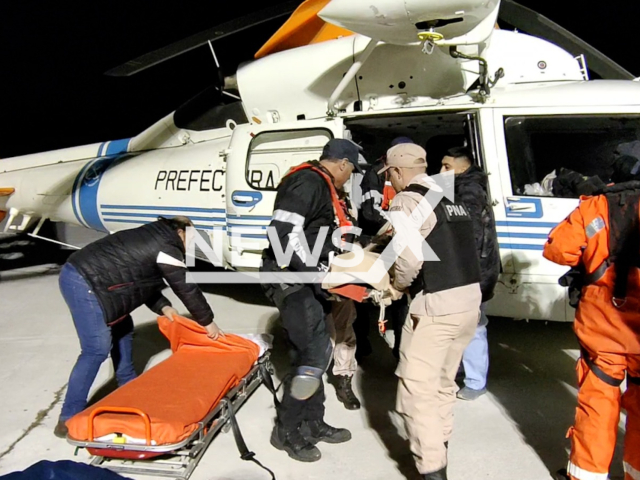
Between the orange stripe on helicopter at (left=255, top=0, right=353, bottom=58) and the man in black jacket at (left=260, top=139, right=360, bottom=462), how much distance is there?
257 centimetres

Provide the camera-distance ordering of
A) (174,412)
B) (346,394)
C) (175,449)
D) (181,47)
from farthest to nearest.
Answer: (181,47) → (346,394) → (174,412) → (175,449)

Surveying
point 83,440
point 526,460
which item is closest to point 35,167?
point 83,440

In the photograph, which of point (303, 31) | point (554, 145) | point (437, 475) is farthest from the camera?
point (303, 31)

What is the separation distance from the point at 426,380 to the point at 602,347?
753 mm

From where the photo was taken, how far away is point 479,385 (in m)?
3.44

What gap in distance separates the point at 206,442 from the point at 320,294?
1.02 metres

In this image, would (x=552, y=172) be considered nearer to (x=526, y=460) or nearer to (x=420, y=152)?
(x=420, y=152)

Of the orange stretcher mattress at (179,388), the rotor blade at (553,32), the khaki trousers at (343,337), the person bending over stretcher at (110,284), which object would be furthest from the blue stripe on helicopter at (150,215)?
the rotor blade at (553,32)

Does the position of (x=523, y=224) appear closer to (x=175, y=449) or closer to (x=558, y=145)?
(x=558, y=145)

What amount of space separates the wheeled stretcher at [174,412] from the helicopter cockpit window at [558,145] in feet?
7.84

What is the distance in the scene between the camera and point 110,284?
10.0 ft

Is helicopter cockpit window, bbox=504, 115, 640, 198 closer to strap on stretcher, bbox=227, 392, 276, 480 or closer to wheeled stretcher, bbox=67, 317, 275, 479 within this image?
wheeled stretcher, bbox=67, 317, 275, 479

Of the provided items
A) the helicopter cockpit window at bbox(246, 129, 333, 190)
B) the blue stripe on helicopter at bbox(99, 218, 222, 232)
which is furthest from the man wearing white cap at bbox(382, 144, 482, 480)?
the blue stripe on helicopter at bbox(99, 218, 222, 232)

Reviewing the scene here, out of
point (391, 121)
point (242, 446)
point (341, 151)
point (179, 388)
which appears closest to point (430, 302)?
point (341, 151)
